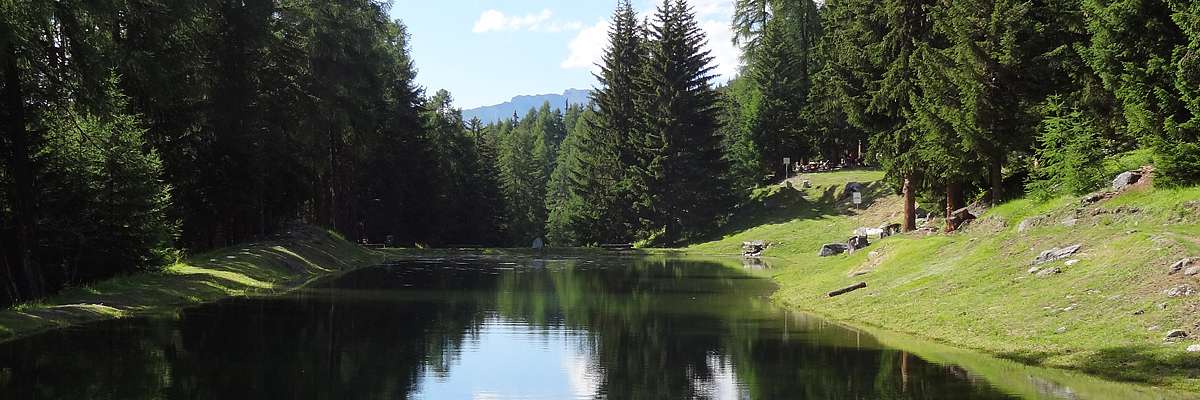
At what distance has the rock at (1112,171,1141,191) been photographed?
1085 inches

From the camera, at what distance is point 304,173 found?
4897cm

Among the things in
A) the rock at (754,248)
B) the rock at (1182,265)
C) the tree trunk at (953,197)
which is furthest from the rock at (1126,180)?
the rock at (754,248)

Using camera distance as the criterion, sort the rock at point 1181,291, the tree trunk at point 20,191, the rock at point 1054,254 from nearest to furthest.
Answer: the rock at point 1181,291
the rock at point 1054,254
the tree trunk at point 20,191

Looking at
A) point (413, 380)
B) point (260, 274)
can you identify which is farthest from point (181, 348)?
point (260, 274)

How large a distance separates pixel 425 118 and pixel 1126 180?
211 ft

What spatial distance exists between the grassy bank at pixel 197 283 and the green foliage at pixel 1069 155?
25223mm

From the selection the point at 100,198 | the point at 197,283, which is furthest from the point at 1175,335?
the point at 100,198

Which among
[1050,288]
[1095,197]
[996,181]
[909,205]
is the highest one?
[996,181]

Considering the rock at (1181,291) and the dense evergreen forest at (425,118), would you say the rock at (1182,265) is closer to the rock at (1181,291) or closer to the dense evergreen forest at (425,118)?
the rock at (1181,291)

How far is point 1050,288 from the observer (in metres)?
21.5

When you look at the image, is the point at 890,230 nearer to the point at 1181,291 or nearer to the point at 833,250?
the point at 833,250

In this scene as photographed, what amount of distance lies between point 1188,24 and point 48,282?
30.1 meters

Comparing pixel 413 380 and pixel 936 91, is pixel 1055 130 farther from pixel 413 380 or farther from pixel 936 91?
pixel 413 380

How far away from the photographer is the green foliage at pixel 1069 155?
30719 millimetres
